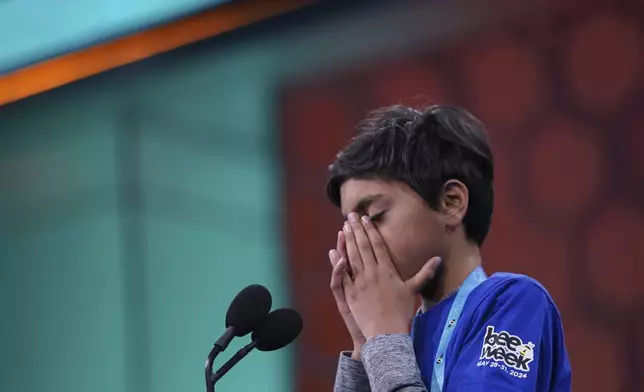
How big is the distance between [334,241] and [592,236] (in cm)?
64

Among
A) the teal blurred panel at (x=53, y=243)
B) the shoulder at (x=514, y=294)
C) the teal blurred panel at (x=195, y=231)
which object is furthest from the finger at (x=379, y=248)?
the teal blurred panel at (x=53, y=243)

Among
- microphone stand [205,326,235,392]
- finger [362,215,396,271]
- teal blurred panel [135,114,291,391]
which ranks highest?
teal blurred panel [135,114,291,391]

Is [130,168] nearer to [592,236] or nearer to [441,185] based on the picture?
[592,236]

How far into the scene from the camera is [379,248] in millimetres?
1166

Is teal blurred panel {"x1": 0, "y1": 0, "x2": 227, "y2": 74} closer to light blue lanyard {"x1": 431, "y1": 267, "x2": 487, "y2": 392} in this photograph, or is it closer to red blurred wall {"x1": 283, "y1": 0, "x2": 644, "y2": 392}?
red blurred wall {"x1": 283, "y1": 0, "x2": 644, "y2": 392}

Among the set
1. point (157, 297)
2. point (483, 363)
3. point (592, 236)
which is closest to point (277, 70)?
point (157, 297)

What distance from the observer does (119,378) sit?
2.77 m

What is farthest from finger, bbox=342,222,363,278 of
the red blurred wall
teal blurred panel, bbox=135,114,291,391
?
teal blurred panel, bbox=135,114,291,391

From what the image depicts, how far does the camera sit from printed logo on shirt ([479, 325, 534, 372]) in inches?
41.7

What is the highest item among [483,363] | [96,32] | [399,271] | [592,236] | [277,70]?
[96,32]

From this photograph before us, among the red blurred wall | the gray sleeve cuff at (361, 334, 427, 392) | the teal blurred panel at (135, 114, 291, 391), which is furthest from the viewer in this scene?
the teal blurred panel at (135, 114, 291, 391)

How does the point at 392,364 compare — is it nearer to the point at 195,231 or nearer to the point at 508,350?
the point at 508,350

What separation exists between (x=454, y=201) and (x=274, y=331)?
26 cm

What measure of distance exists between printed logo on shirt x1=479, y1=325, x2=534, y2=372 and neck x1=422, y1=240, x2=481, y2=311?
104 mm
